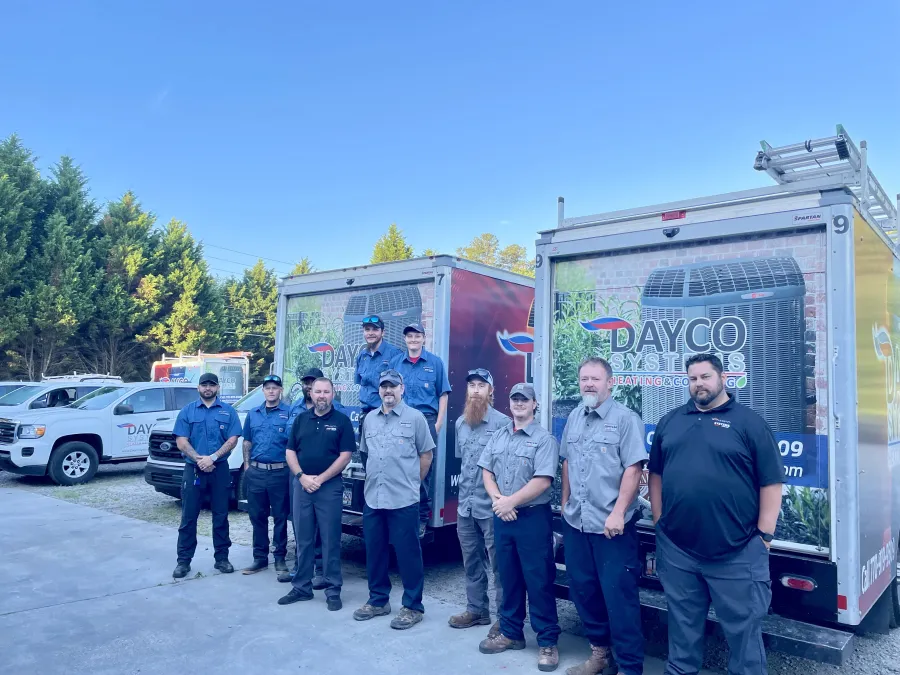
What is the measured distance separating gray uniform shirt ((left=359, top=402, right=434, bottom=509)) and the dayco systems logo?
5.20 feet

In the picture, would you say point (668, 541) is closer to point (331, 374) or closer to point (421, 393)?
point (421, 393)

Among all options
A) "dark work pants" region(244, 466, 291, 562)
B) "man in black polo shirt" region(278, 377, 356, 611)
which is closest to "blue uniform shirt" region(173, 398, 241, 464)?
"dark work pants" region(244, 466, 291, 562)

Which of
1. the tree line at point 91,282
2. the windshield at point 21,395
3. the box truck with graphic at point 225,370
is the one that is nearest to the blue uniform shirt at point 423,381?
the windshield at point 21,395

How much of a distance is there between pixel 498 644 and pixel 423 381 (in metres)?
2.25

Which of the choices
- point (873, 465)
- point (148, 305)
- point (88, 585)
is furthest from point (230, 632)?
point (148, 305)

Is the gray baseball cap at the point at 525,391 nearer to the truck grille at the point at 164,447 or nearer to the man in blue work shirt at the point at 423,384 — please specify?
the man in blue work shirt at the point at 423,384

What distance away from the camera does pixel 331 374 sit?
7168 mm

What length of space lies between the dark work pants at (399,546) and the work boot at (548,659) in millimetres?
1185

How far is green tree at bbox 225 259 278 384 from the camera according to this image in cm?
3819

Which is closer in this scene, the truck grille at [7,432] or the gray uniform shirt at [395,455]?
the gray uniform shirt at [395,455]

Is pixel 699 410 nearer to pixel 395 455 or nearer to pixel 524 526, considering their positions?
pixel 524 526

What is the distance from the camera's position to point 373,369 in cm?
625

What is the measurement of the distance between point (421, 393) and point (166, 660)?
2747 millimetres

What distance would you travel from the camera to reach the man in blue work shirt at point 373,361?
6.22 meters
